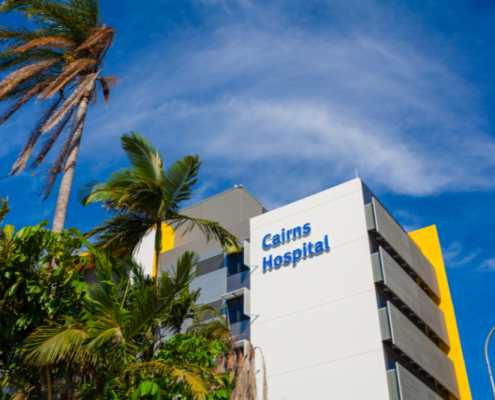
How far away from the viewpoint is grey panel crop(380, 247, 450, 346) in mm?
30516

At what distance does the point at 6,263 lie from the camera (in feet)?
45.9

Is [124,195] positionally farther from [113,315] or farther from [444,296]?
[444,296]

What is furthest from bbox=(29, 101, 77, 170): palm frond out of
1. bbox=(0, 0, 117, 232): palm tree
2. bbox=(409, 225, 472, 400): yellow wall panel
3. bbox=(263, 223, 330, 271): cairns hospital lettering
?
bbox=(409, 225, 472, 400): yellow wall panel

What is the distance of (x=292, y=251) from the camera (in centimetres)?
3403

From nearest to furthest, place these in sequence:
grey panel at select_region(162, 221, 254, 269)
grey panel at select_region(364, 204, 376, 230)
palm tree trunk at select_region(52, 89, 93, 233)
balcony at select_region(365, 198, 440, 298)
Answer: palm tree trunk at select_region(52, 89, 93, 233)
grey panel at select_region(364, 204, 376, 230)
balcony at select_region(365, 198, 440, 298)
grey panel at select_region(162, 221, 254, 269)

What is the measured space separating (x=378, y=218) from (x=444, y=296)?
9755 millimetres

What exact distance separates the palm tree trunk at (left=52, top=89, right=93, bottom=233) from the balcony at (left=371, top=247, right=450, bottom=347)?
17355 millimetres

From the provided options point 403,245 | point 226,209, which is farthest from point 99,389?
point 226,209

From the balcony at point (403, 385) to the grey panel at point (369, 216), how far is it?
7922 mm

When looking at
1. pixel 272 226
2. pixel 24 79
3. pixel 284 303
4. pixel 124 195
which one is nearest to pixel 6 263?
pixel 124 195

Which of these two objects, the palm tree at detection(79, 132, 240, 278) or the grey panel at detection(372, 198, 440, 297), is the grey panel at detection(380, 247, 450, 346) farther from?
the palm tree at detection(79, 132, 240, 278)

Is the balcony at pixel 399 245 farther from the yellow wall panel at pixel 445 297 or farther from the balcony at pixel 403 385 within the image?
the balcony at pixel 403 385

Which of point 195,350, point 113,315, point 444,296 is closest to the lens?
point 113,315

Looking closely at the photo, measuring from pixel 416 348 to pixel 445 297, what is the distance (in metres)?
8.73
